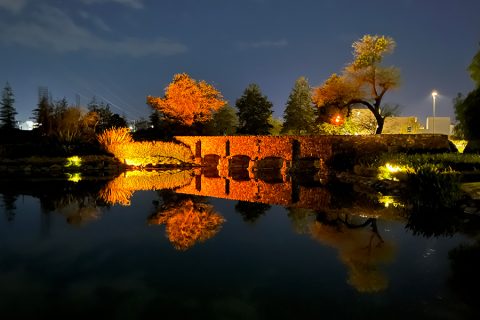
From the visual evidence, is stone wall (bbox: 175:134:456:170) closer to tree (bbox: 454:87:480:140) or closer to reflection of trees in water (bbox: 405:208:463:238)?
tree (bbox: 454:87:480:140)

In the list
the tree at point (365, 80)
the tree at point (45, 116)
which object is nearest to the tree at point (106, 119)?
the tree at point (45, 116)

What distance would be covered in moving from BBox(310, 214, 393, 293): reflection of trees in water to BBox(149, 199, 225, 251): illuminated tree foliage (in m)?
2.79

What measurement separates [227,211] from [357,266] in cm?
688

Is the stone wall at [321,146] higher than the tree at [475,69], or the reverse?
the tree at [475,69]

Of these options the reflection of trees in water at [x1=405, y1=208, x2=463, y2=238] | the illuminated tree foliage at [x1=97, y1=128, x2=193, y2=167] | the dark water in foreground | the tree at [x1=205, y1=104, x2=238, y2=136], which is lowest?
the dark water in foreground

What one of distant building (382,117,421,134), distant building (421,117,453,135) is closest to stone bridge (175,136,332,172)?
distant building (382,117,421,134)

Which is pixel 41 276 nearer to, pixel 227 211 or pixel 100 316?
pixel 100 316

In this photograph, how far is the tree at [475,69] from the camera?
25094 millimetres

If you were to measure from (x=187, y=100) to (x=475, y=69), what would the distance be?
2711 centimetres

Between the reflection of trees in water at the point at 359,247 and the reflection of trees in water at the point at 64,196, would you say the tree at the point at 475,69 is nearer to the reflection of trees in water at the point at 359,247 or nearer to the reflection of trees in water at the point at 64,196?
the reflection of trees in water at the point at 359,247

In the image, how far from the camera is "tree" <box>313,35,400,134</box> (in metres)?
31.2

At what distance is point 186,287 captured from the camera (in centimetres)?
654

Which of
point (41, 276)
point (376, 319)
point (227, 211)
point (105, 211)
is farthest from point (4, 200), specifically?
point (376, 319)

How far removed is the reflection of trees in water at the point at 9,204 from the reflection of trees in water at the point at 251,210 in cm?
721
